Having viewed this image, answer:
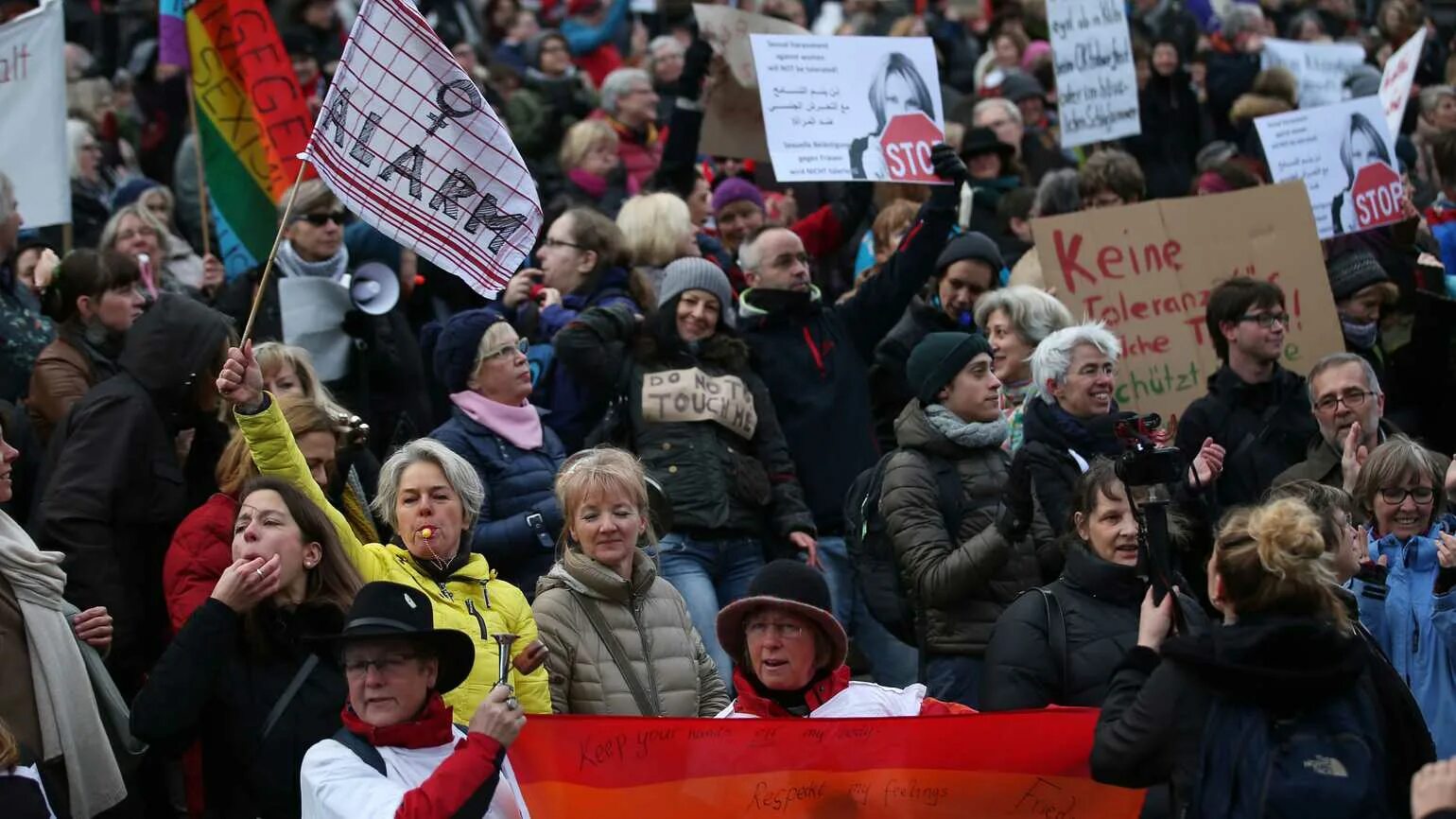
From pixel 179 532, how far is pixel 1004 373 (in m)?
3.77

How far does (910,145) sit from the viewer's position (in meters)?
10.5

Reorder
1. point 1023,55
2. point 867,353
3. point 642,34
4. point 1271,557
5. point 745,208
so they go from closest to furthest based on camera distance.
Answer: point 1271,557 → point 867,353 → point 745,208 → point 1023,55 → point 642,34

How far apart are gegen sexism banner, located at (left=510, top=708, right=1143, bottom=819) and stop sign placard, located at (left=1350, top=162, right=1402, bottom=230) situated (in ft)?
20.6

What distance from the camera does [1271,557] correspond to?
5176 millimetres

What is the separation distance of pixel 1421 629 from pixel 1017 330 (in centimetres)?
247

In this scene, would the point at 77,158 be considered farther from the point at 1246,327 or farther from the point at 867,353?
the point at 1246,327

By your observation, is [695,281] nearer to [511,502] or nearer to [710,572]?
[710,572]

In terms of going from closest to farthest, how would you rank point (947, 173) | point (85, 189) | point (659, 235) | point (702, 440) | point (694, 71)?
1. point (702, 440)
2. point (947, 173)
3. point (659, 235)
4. point (694, 71)
5. point (85, 189)

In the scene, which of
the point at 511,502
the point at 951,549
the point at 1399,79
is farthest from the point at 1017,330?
the point at 1399,79

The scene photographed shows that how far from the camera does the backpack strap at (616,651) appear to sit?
6.83 meters

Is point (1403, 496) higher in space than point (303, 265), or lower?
lower

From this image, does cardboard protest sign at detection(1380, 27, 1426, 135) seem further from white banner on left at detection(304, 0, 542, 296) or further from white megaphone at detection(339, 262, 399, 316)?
white banner on left at detection(304, 0, 542, 296)

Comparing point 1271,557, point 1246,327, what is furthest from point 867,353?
point 1271,557

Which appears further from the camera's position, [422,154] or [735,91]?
[735,91]
